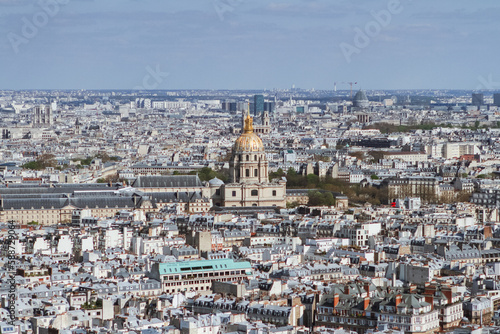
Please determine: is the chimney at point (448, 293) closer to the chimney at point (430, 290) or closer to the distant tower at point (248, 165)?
the chimney at point (430, 290)

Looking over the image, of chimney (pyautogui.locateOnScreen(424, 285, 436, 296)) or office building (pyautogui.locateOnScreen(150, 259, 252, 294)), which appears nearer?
chimney (pyautogui.locateOnScreen(424, 285, 436, 296))

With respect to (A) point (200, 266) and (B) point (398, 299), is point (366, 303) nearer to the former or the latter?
(B) point (398, 299)

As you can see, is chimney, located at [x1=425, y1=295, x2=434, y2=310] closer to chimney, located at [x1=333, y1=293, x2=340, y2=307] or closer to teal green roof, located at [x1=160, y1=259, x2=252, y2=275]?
chimney, located at [x1=333, y1=293, x2=340, y2=307]

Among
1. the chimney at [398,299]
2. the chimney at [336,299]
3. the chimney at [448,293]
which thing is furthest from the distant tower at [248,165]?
the chimney at [398,299]

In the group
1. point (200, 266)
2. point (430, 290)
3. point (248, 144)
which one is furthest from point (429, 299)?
point (248, 144)

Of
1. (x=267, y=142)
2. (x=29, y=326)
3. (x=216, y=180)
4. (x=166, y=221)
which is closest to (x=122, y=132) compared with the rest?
(x=267, y=142)

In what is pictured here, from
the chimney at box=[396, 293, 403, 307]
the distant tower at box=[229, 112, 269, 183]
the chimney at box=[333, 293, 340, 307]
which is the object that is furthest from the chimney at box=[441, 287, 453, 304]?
the distant tower at box=[229, 112, 269, 183]

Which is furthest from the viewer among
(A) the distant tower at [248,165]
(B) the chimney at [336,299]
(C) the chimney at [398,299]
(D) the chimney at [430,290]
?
(A) the distant tower at [248,165]

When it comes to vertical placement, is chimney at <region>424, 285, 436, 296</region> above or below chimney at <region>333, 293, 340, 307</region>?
above

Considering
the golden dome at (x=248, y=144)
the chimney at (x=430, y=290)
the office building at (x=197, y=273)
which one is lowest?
the office building at (x=197, y=273)
